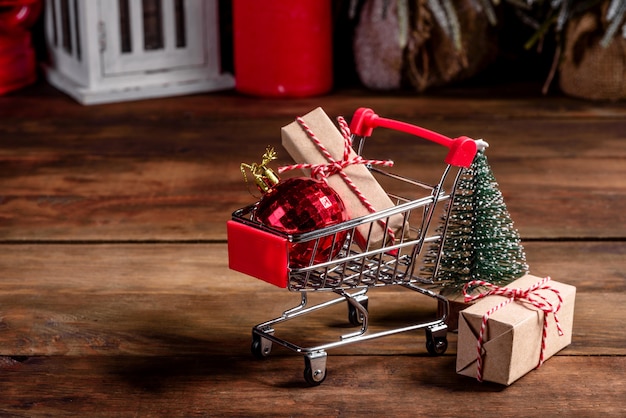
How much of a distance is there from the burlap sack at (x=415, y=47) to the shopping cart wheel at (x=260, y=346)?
1.59 m

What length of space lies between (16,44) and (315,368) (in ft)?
6.65

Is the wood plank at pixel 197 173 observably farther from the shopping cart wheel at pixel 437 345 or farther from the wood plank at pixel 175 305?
the shopping cart wheel at pixel 437 345

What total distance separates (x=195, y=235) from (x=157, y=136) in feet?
2.39

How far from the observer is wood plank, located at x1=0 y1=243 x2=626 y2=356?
1.49 m

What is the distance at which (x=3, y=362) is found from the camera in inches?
56.4

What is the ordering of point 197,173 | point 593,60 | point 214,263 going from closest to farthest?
point 214,263 < point 197,173 < point 593,60

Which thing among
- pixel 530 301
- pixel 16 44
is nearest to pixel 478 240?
pixel 530 301

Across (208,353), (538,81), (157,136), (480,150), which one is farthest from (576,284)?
(538,81)

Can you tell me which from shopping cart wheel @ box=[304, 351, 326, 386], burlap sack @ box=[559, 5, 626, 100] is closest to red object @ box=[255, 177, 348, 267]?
shopping cart wheel @ box=[304, 351, 326, 386]

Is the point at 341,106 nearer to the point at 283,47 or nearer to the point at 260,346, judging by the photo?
the point at 283,47

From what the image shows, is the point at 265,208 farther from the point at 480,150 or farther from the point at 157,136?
the point at 157,136

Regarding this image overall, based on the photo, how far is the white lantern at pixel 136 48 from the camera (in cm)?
287

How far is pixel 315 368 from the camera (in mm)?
1349

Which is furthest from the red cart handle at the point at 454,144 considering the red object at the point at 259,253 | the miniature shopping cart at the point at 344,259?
the red object at the point at 259,253
